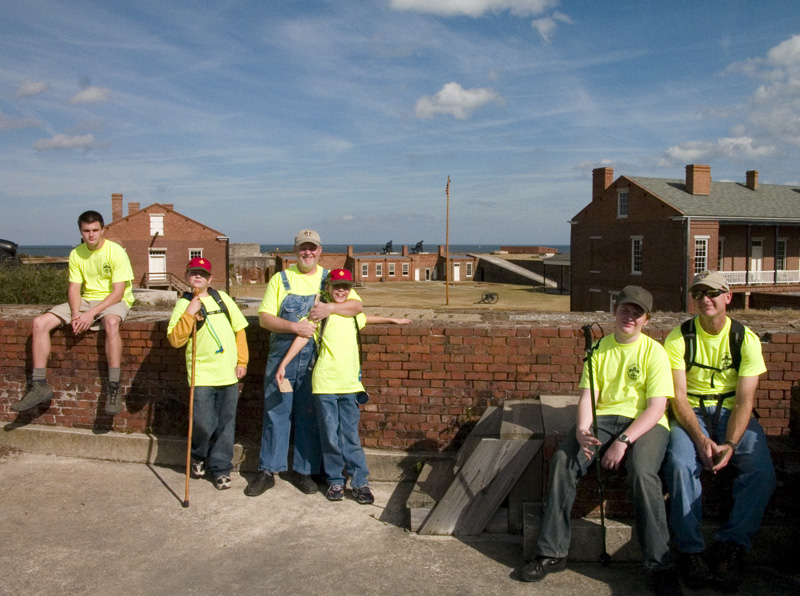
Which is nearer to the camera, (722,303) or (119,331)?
(722,303)

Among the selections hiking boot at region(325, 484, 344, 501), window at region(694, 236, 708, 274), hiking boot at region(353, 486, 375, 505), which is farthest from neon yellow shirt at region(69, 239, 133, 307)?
window at region(694, 236, 708, 274)

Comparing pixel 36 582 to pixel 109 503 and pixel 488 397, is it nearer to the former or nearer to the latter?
pixel 109 503

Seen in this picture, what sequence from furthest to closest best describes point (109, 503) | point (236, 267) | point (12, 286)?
point (236, 267) → point (12, 286) → point (109, 503)

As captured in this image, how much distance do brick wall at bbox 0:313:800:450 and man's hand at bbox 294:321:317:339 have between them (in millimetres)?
639

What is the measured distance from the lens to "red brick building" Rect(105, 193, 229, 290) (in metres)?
46.9

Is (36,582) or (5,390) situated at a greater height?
(5,390)

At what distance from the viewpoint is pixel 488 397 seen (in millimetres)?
5320

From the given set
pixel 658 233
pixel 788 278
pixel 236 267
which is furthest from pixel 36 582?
pixel 236 267

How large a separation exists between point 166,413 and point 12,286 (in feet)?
29.7

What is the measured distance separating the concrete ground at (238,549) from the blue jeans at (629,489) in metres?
0.25

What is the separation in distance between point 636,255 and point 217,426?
34.1 meters

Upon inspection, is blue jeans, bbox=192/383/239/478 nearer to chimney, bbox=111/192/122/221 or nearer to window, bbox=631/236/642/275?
window, bbox=631/236/642/275

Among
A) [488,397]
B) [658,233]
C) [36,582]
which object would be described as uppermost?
[658,233]

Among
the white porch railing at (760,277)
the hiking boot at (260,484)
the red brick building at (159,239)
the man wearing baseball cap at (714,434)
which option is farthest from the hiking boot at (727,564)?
the red brick building at (159,239)
